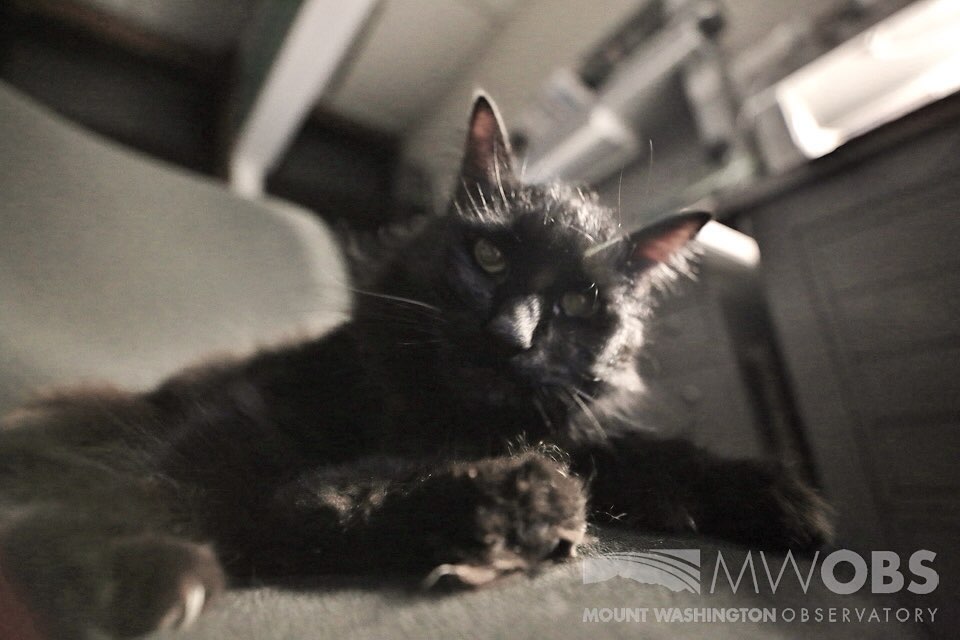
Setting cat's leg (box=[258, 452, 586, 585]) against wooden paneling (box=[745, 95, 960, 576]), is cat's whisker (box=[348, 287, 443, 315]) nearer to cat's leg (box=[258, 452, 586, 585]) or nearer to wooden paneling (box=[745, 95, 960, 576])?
cat's leg (box=[258, 452, 586, 585])

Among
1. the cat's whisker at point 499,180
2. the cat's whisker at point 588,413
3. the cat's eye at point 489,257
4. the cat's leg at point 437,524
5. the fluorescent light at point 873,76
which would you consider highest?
the fluorescent light at point 873,76

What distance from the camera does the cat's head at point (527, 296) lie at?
1.78ft

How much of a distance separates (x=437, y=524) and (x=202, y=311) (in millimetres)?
1079

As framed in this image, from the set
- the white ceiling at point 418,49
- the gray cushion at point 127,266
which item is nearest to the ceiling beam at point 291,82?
the white ceiling at point 418,49

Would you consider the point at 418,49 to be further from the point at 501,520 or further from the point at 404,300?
the point at 501,520

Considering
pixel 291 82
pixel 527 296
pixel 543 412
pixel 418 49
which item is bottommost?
pixel 543 412

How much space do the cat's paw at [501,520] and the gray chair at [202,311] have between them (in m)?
0.02

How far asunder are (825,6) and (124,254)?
1898 mm

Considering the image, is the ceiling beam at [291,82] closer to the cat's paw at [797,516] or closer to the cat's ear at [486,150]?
the cat's ear at [486,150]

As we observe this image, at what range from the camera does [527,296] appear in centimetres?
56

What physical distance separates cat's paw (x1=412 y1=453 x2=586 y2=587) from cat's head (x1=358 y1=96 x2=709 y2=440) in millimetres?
129

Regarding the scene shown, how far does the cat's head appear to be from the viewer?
54cm

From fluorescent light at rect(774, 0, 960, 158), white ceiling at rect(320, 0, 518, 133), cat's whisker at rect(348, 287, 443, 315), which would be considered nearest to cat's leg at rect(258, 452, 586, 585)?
cat's whisker at rect(348, 287, 443, 315)

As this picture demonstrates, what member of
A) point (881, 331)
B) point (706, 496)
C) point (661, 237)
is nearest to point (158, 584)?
point (706, 496)
